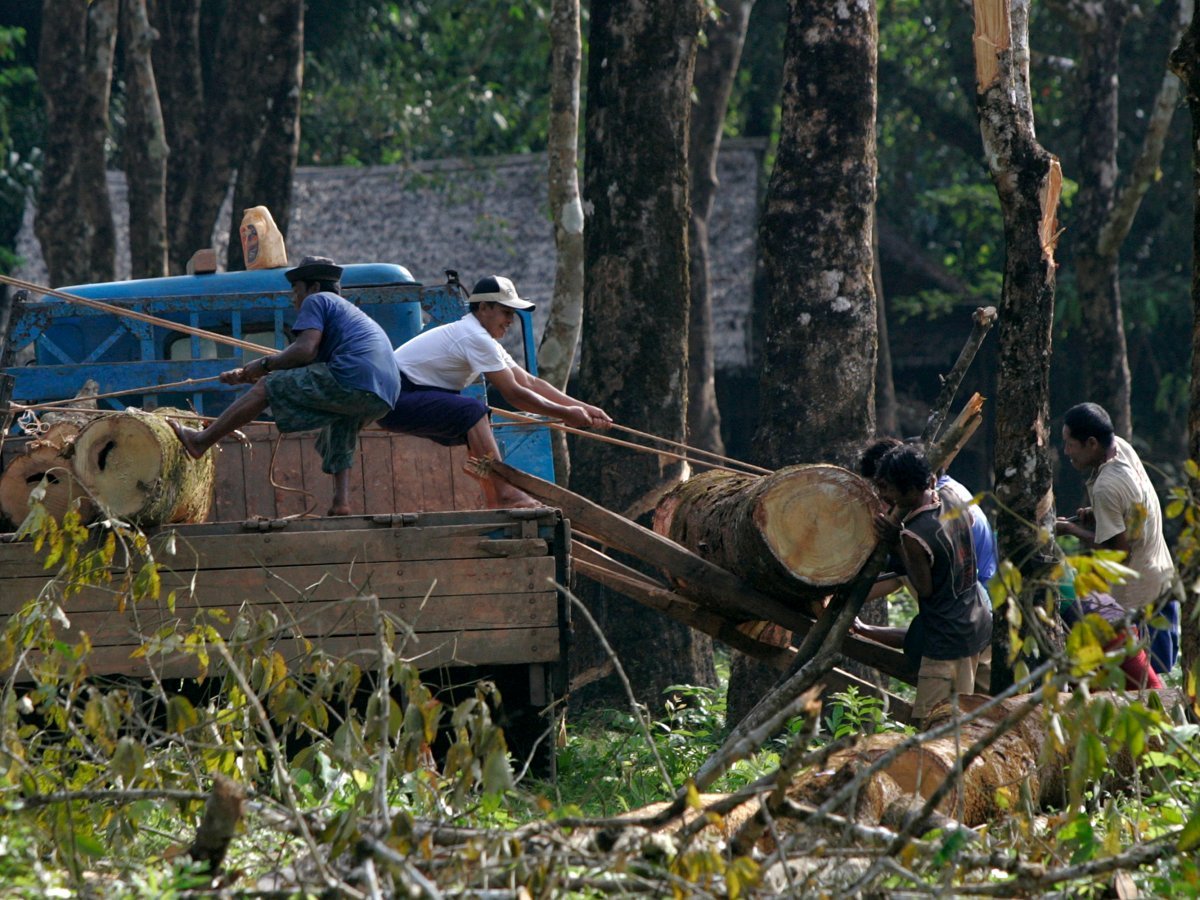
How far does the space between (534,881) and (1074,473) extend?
50.9 feet

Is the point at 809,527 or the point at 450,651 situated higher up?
the point at 809,527

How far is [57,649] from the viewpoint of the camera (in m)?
4.53

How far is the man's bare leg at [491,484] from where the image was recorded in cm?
696

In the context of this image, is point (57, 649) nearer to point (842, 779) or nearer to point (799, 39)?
point (842, 779)

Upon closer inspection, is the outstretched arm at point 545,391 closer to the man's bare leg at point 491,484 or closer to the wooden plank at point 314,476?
the man's bare leg at point 491,484

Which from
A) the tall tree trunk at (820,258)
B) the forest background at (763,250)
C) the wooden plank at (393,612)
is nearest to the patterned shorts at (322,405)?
the wooden plank at (393,612)

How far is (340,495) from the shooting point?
21.9 ft

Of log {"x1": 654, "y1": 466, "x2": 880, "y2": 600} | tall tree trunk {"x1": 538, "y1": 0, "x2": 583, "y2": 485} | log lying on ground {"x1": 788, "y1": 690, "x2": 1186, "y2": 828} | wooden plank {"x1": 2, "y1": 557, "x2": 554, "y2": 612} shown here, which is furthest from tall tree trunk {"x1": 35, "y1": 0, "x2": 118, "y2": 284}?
log lying on ground {"x1": 788, "y1": 690, "x2": 1186, "y2": 828}

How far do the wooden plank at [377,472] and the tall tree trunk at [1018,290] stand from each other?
2.84m

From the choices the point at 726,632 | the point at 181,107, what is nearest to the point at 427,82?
the point at 181,107

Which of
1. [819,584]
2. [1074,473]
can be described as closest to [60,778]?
[819,584]

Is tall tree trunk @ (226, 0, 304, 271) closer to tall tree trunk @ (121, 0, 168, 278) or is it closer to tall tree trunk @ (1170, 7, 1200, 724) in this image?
tall tree trunk @ (121, 0, 168, 278)

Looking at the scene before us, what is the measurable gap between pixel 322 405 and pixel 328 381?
4.6 inches

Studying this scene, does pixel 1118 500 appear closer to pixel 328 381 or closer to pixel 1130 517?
pixel 1130 517
